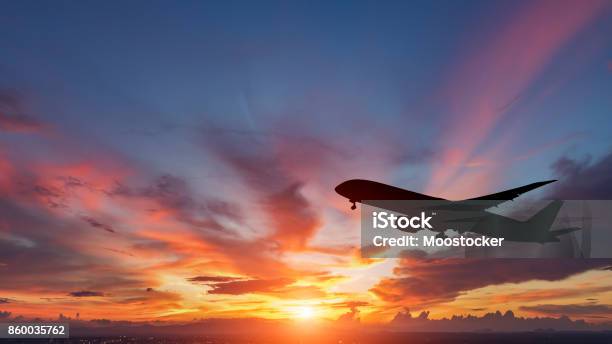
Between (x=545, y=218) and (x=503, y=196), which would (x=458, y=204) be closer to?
(x=503, y=196)

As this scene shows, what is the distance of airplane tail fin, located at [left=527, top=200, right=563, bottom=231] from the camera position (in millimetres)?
93312

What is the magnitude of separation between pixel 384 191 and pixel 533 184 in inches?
893

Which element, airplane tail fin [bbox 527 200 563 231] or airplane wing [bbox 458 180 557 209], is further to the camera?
airplane tail fin [bbox 527 200 563 231]

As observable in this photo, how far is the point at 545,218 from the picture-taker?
94.4 meters

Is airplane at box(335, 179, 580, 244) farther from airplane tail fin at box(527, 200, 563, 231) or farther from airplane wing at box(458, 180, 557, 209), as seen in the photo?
airplane tail fin at box(527, 200, 563, 231)

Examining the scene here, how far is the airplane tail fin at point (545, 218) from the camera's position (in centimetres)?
9331

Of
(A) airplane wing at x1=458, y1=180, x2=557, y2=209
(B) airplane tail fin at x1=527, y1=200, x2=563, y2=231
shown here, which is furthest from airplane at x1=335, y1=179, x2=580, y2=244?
(B) airplane tail fin at x1=527, y1=200, x2=563, y2=231

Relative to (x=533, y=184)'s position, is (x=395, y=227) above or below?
below

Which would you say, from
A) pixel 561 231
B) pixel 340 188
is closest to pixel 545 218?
pixel 561 231

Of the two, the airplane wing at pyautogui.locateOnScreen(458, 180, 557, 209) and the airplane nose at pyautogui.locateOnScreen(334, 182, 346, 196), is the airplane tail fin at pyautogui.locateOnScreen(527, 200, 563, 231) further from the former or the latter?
the airplane nose at pyautogui.locateOnScreen(334, 182, 346, 196)

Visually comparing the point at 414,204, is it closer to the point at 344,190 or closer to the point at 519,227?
the point at 344,190

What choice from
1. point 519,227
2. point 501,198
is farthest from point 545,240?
point 501,198

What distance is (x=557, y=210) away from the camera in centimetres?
9644

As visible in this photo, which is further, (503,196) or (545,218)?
(545,218)
